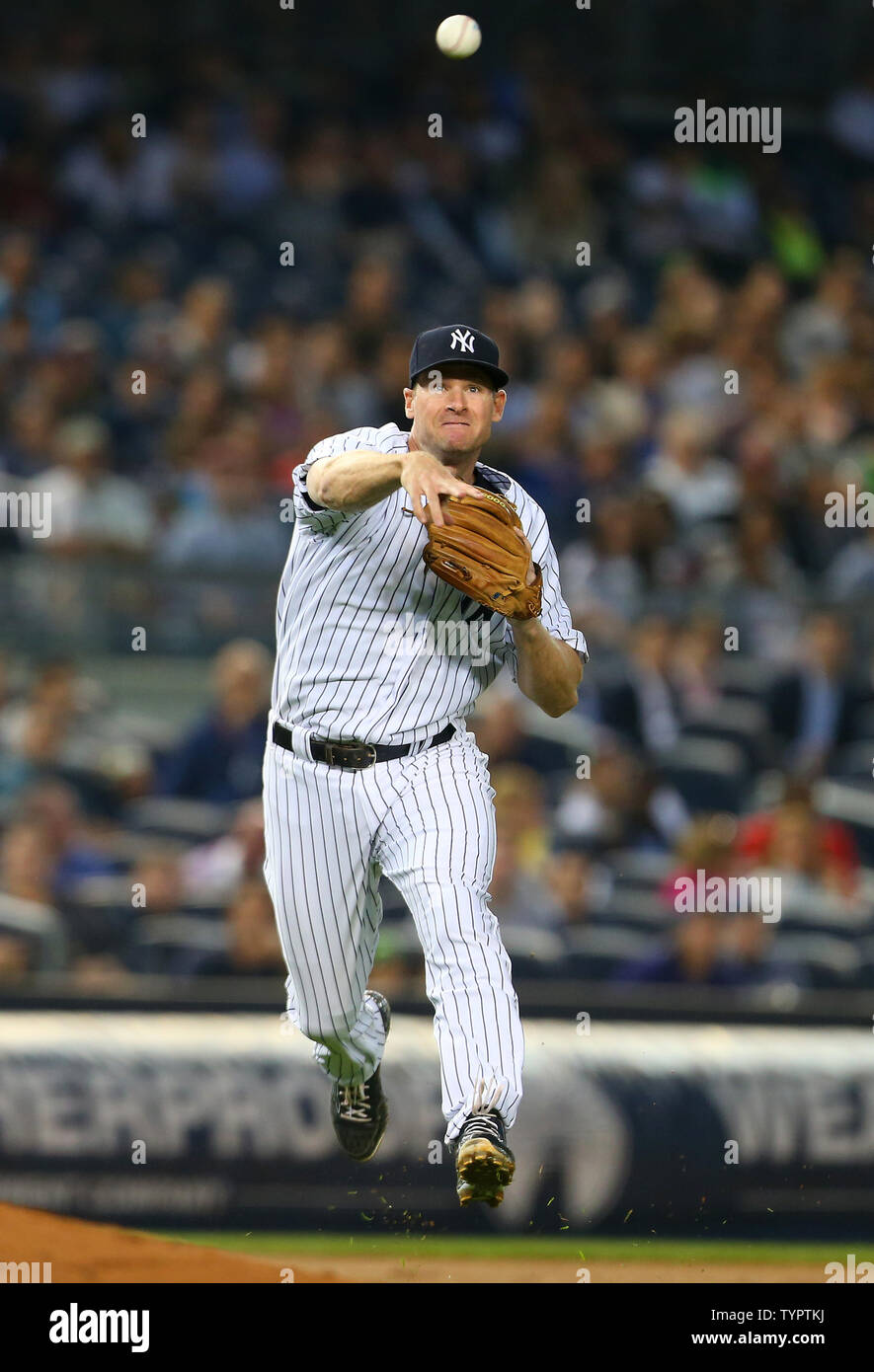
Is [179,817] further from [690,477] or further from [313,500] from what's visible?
[313,500]

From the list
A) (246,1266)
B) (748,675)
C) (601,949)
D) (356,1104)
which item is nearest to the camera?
(356,1104)

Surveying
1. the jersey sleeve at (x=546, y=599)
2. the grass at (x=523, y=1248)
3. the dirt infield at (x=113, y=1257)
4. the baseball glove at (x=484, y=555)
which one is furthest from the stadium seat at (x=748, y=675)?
the baseball glove at (x=484, y=555)

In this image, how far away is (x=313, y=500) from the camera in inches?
180

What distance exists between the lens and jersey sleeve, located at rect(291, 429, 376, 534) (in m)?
4.60

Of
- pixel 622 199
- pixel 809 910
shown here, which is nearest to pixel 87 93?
pixel 622 199

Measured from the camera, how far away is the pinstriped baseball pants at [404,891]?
4418 millimetres

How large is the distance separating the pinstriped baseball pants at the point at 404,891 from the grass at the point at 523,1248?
2180 mm

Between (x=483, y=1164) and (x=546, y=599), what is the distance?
4.63 ft

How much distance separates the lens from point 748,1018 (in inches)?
287

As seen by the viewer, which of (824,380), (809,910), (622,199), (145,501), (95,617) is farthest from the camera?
(622,199)

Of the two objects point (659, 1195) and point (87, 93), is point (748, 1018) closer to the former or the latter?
point (659, 1195)

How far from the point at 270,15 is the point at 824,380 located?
5014 millimetres

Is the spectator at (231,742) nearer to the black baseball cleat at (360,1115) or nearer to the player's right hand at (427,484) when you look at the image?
the black baseball cleat at (360,1115)
